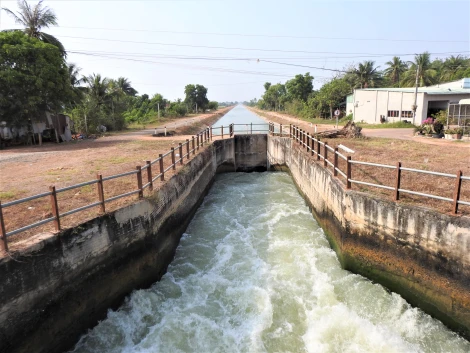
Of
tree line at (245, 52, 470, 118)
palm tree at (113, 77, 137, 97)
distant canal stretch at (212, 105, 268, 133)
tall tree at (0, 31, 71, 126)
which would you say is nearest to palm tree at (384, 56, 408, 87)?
tree line at (245, 52, 470, 118)

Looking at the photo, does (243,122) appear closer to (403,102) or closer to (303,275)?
(403,102)

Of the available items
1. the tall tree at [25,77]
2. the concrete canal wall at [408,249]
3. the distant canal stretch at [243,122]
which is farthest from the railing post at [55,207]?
the distant canal stretch at [243,122]

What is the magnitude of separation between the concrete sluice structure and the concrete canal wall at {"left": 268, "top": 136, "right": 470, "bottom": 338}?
0.02 metres

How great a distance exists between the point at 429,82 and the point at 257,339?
49.2 metres

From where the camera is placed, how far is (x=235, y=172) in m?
21.8

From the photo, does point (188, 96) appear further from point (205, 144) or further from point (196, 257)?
point (196, 257)

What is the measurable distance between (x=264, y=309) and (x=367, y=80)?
51856 millimetres

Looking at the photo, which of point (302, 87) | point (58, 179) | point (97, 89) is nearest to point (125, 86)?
point (97, 89)

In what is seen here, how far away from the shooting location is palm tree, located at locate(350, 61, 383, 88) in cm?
5047

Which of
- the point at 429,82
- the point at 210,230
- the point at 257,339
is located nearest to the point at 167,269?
the point at 210,230

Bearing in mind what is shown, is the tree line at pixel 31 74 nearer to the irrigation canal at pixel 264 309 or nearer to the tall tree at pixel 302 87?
the irrigation canal at pixel 264 309

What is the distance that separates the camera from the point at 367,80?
51.2 metres

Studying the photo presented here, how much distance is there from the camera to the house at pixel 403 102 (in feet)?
95.2

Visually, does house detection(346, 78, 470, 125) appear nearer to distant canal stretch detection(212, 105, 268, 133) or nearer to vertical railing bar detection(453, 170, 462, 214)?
distant canal stretch detection(212, 105, 268, 133)
